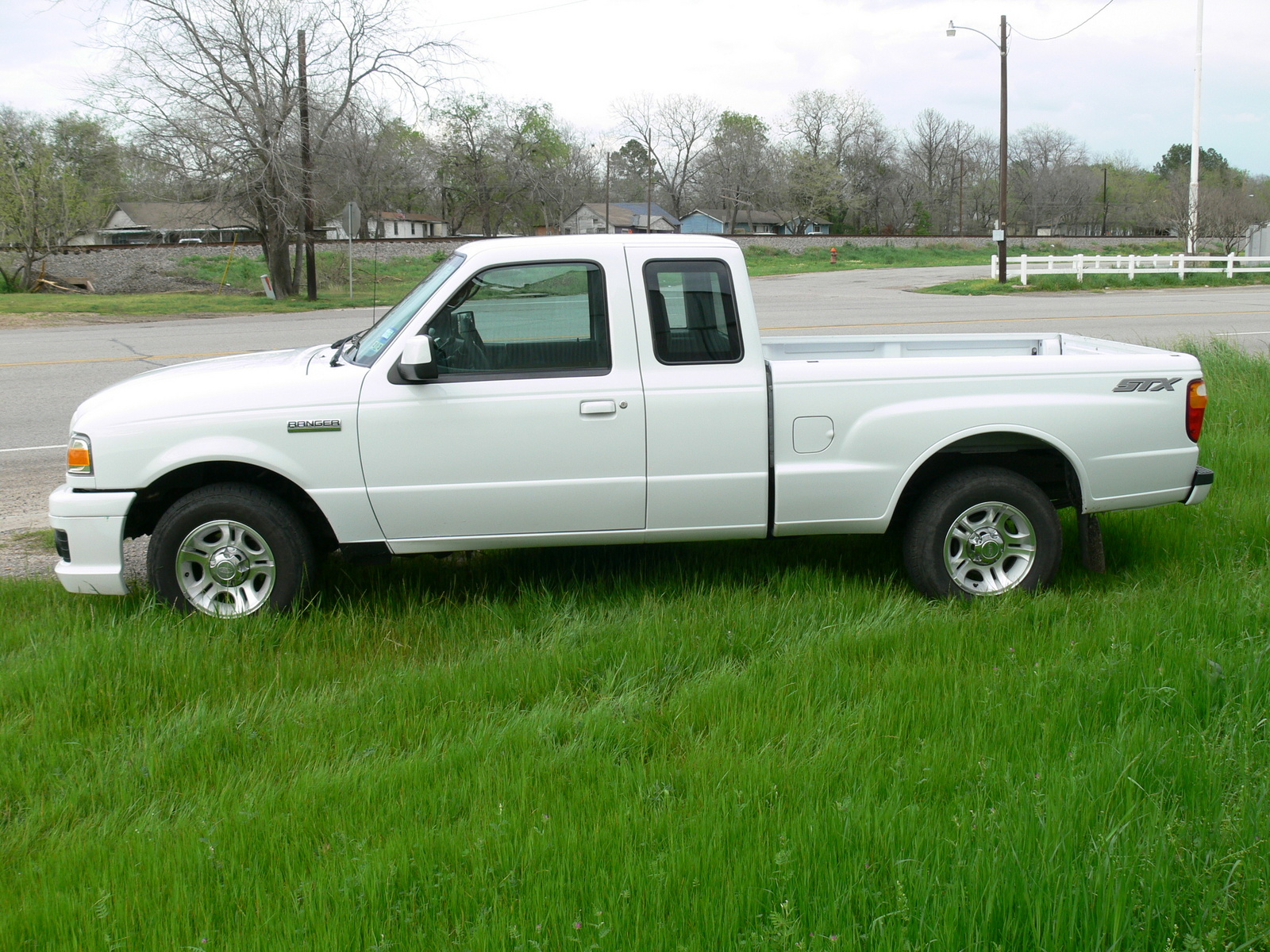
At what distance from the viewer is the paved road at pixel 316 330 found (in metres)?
10.4

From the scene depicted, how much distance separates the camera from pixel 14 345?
1959cm

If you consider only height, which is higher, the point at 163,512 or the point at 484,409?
the point at 484,409

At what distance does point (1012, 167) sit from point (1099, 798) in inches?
5209

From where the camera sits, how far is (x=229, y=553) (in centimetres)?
505

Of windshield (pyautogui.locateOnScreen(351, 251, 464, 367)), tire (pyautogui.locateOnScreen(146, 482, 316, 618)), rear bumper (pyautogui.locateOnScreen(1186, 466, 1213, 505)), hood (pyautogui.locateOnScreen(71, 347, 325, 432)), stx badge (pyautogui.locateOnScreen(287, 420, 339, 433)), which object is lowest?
tire (pyautogui.locateOnScreen(146, 482, 316, 618))

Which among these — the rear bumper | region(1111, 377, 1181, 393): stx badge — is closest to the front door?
region(1111, 377, 1181, 393): stx badge

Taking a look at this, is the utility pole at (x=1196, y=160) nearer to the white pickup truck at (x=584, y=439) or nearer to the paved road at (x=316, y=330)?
the paved road at (x=316, y=330)

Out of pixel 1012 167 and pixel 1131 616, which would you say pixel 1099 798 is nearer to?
pixel 1131 616

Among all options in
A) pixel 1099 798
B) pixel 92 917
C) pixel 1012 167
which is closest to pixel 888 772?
pixel 1099 798

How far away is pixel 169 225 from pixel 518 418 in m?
33.6

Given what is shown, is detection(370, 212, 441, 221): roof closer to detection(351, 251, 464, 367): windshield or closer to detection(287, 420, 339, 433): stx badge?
detection(351, 251, 464, 367): windshield

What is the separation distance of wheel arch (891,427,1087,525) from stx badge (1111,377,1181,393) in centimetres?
40

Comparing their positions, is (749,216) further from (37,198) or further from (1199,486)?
(1199,486)

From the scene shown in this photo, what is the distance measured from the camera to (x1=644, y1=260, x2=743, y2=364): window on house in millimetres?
5180
